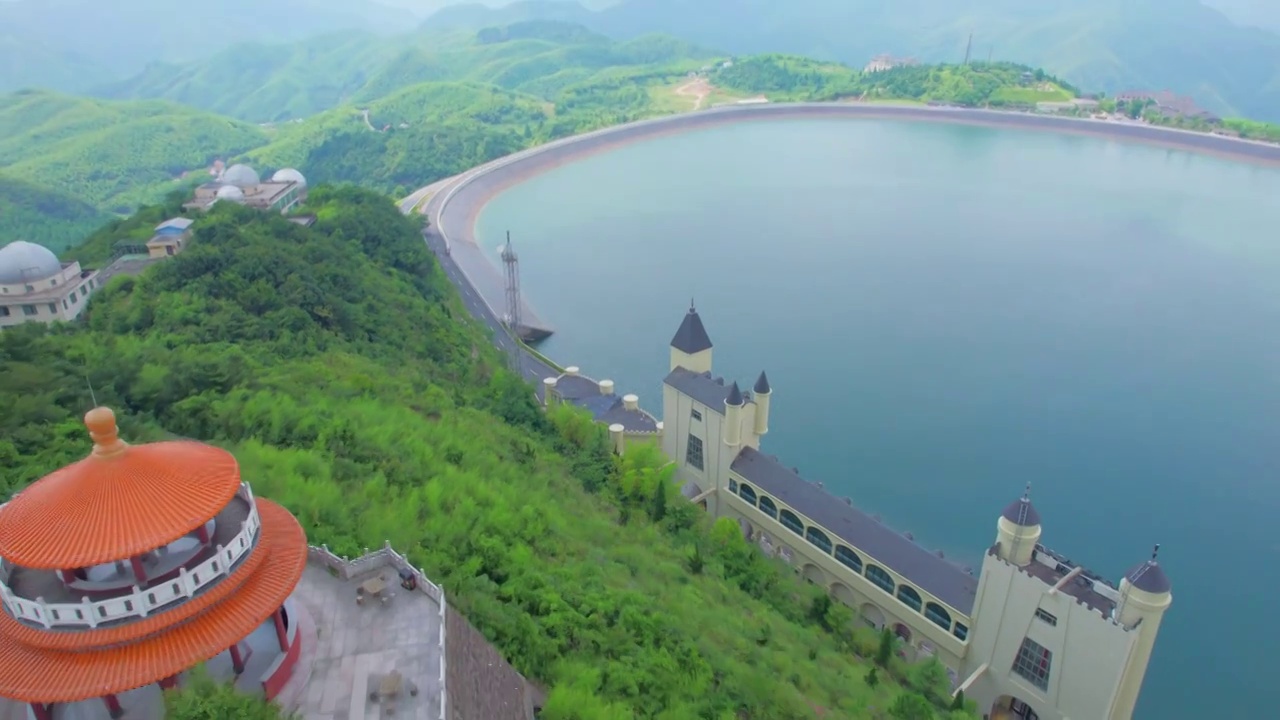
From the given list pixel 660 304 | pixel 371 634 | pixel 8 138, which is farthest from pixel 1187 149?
pixel 8 138

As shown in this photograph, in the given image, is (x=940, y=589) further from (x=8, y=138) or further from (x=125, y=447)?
(x=8, y=138)

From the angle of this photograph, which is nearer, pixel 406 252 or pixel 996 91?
pixel 406 252

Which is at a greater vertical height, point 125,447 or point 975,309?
point 125,447

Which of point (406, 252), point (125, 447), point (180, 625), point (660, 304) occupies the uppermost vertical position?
point (125, 447)

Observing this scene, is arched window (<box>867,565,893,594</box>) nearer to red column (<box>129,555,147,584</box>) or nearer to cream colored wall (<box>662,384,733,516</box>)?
cream colored wall (<box>662,384,733,516</box>)

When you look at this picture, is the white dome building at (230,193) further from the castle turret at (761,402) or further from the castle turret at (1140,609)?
the castle turret at (1140,609)
